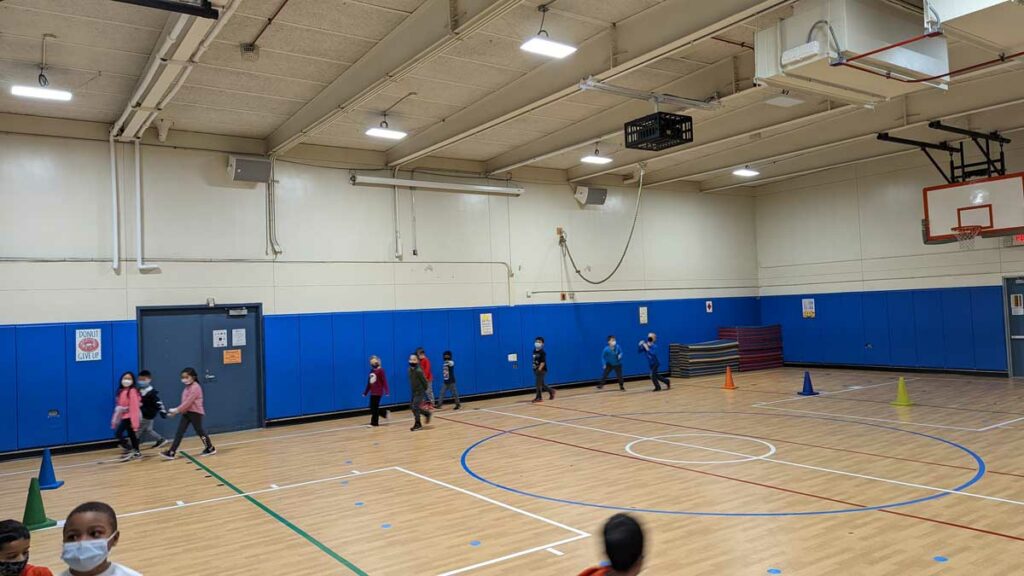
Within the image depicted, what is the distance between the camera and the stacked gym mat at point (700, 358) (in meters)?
19.8

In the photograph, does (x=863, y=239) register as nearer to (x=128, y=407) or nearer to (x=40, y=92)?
(x=128, y=407)

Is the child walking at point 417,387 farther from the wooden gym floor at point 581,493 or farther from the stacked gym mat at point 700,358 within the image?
the stacked gym mat at point 700,358

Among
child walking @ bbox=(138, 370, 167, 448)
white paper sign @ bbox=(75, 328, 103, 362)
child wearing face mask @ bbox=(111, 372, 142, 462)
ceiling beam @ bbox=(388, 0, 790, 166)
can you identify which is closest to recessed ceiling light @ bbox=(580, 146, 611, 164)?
ceiling beam @ bbox=(388, 0, 790, 166)

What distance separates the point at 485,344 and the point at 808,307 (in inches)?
435

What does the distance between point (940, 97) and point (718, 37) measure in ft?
19.1

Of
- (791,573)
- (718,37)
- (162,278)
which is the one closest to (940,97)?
(718,37)

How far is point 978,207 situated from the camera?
1424 cm

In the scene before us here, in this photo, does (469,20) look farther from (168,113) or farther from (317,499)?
(168,113)

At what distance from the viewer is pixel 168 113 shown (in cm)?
1206

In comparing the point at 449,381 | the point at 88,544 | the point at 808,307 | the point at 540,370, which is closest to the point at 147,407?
the point at 449,381

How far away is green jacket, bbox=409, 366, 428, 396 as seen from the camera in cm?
1257

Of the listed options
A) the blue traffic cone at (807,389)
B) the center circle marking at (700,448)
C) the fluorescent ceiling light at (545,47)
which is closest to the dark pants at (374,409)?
the center circle marking at (700,448)

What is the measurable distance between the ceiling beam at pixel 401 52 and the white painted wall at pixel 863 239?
15.3 m

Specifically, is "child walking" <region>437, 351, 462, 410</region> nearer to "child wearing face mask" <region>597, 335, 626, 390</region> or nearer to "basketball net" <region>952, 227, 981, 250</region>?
"child wearing face mask" <region>597, 335, 626, 390</region>
